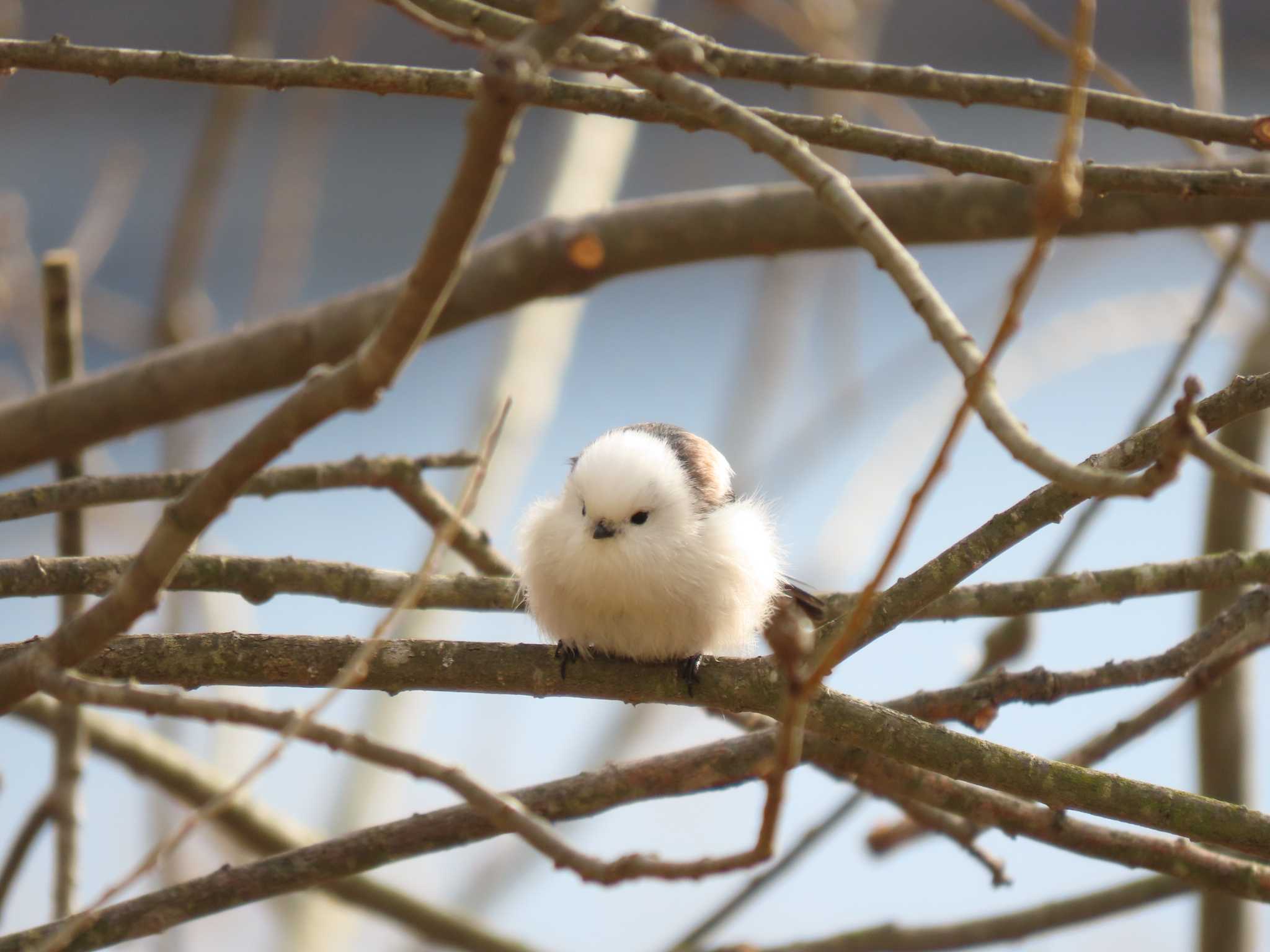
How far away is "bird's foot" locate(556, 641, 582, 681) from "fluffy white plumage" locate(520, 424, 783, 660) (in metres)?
0.02

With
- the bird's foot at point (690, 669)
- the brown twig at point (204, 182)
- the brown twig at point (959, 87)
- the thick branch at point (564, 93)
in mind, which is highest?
the brown twig at point (204, 182)

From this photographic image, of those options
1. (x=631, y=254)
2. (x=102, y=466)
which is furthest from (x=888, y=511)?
(x=102, y=466)

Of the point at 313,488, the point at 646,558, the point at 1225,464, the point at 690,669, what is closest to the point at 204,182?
the point at 313,488

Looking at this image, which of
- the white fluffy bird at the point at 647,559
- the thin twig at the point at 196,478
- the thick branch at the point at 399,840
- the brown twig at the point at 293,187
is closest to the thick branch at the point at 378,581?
the thin twig at the point at 196,478

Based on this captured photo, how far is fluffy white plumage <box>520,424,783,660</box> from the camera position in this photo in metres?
2.38

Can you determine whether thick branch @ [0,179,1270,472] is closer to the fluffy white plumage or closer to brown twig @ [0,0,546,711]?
the fluffy white plumage

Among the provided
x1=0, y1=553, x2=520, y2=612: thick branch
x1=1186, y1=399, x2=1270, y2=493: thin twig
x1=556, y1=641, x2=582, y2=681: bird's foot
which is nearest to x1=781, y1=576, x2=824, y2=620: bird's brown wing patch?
x1=556, y1=641, x2=582, y2=681: bird's foot

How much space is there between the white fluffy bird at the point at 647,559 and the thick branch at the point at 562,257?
53 cm

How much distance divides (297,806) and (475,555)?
3555mm

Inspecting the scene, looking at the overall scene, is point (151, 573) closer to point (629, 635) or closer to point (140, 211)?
point (629, 635)

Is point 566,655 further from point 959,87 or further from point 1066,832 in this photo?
point 959,87

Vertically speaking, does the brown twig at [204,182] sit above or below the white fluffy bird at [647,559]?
above

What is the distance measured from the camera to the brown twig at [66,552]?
2.61m

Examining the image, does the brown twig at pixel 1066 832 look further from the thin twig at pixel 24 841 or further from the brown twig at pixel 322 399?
the thin twig at pixel 24 841
